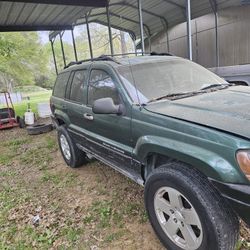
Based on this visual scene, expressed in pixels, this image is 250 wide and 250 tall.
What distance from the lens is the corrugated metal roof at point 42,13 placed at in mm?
7963

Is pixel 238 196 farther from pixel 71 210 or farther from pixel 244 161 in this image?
pixel 71 210

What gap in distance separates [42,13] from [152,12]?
5941mm

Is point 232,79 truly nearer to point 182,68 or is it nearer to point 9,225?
point 182,68

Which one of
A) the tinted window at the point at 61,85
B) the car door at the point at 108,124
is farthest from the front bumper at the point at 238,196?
the tinted window at the point at 61,85

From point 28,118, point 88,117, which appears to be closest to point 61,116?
point 88,117

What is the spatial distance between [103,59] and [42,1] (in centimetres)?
482

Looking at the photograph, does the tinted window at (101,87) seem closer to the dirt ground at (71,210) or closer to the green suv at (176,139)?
the green suv at (176,139)

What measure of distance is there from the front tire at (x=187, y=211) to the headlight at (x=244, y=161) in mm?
348

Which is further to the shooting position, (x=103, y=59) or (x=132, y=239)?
(x=103, y=59)

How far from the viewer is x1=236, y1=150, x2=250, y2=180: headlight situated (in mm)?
1861

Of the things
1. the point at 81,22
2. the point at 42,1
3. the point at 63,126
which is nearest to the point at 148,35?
the point at 81,22

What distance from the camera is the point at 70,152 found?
488cm

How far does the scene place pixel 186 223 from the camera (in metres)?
2.35

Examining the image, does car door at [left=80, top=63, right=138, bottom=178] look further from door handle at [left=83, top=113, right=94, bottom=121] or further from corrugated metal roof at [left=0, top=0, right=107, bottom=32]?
corrugated metal roof at [left=0, top=0, right=107, bottom=32]
